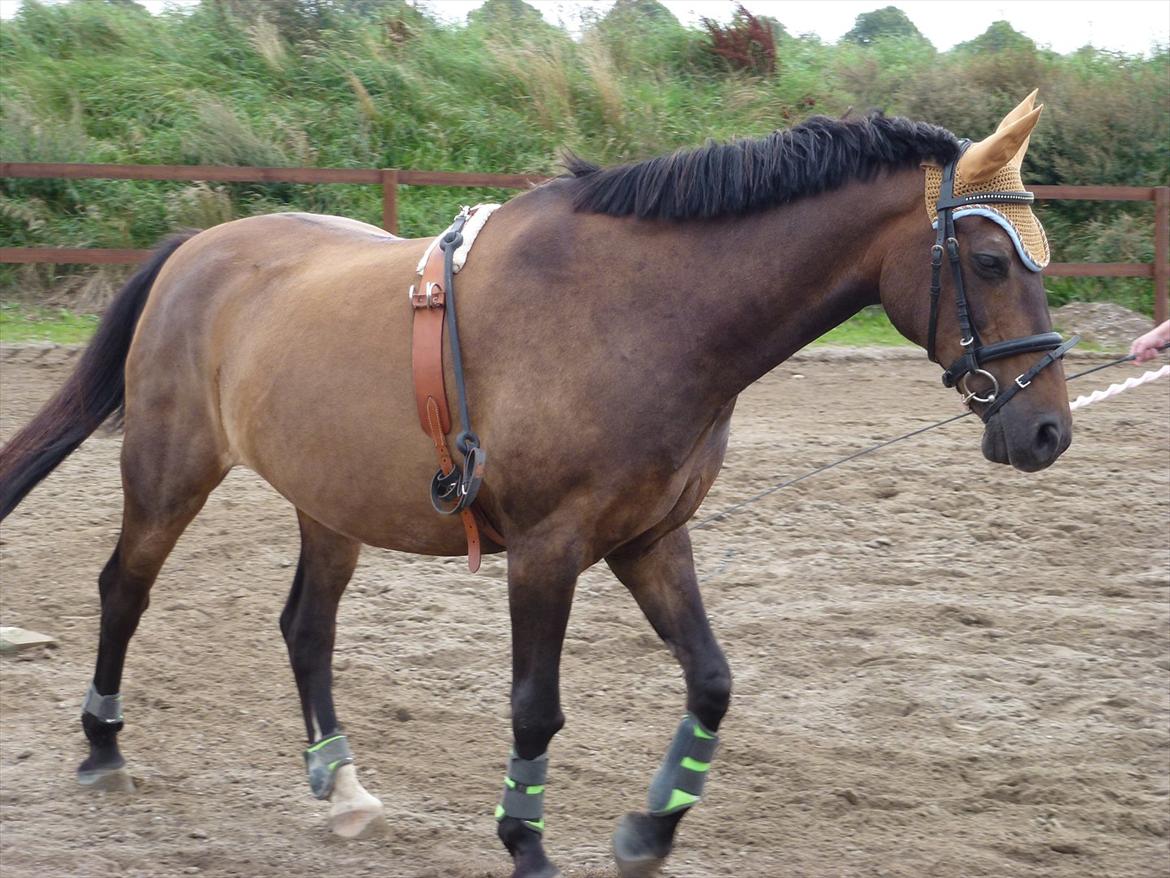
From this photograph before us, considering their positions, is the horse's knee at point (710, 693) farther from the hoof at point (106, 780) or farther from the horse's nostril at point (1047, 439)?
the hoof at point (106, 780)

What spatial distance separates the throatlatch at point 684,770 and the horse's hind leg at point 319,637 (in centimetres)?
100

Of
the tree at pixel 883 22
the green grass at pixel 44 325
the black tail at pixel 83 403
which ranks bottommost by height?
the green grass at pixel 44 325

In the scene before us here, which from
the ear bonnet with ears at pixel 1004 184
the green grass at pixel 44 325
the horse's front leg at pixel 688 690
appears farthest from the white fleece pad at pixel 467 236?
the green grass at pixel 44 325

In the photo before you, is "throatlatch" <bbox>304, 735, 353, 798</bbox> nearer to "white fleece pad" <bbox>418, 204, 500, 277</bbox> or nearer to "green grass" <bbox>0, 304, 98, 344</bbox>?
"white fleece pad" <bbox>418, 204, 500, 277</bbox>

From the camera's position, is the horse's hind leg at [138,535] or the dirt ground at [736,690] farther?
the horse's hind leg at [138,535]

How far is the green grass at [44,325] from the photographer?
9.41 m

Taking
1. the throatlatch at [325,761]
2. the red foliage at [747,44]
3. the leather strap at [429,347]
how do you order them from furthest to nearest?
the red foliage at [747,44]
the throatlatch at [325,761]
the leather strap at [429,347]

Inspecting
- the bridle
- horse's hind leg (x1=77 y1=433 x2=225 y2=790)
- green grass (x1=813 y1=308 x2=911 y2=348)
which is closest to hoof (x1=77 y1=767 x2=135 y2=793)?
horse's hind leg (x1=77 y1=433 x2=225 y2=790)

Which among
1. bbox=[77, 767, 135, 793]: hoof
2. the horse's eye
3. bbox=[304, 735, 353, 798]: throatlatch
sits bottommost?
bbox=[77, 767, 135, 793]: hoof

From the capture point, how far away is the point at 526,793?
10.9ft

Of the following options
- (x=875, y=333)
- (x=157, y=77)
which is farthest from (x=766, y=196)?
(x=157, y=77)

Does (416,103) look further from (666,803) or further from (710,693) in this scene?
(666,803)

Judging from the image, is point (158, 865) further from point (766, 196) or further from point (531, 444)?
point (766, 196)

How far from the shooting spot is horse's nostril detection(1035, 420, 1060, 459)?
9.39ft
